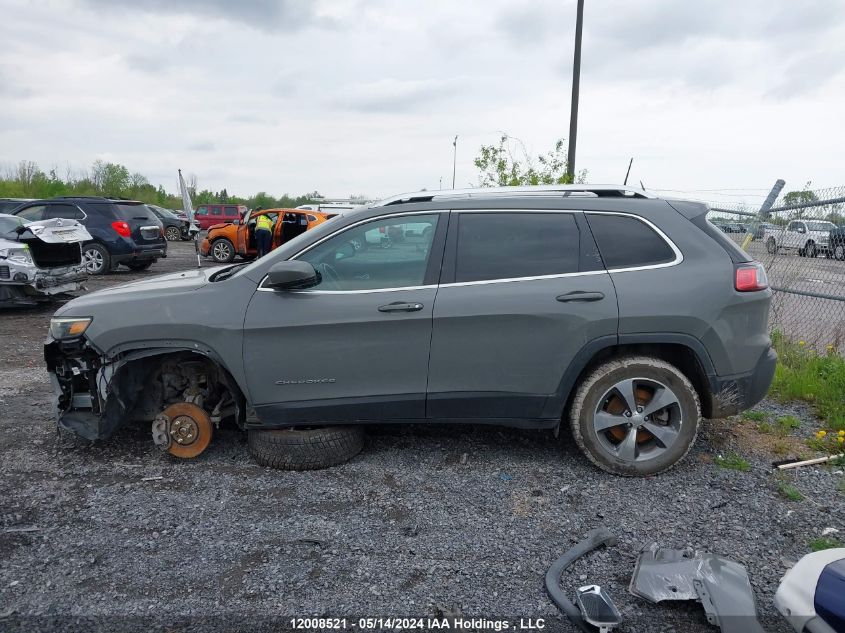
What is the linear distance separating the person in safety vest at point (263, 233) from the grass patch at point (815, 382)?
12548mm

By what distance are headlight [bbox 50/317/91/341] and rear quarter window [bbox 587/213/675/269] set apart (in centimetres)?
322

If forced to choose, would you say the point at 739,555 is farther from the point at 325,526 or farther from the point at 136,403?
the point at 136,403

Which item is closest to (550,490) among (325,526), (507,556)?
(507,556)

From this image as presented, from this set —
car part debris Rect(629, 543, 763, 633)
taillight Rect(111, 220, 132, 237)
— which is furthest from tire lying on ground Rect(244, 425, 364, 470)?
taillight Rect(111, 220, 132, 237)

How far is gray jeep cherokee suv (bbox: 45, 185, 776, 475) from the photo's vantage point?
12.1 ft

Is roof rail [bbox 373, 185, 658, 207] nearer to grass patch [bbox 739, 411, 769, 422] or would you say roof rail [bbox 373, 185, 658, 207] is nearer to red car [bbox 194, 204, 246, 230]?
grass patch [bbox 739, 411, 769, 422]

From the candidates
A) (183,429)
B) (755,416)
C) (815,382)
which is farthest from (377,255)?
(815,382)

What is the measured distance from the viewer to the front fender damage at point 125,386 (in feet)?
12.6

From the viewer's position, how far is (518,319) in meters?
3.67

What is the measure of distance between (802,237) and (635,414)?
149 inches

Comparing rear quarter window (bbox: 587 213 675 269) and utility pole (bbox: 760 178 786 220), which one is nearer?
rear quarter window (bbox: 587 213 675 269)

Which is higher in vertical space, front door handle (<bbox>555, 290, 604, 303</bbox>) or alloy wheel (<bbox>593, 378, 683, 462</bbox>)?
front door handle (<bbox>555, 290, 604, 303</bbox>)

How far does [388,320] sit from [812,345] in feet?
16.5

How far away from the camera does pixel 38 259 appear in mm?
9094
